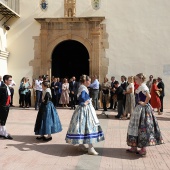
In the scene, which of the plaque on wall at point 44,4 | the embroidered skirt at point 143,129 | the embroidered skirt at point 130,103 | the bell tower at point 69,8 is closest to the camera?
the embroidered skirt at point 143,129

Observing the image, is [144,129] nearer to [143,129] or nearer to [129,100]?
[143,129]

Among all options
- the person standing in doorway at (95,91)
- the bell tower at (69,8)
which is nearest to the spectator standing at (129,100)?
the person standing in doorway at (95,91)

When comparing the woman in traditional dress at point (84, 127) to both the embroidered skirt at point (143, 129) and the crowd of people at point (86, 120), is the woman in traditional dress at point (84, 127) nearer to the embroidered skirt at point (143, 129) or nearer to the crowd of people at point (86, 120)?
the crowd of people at point (86, 120)

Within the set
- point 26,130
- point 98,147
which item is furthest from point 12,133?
point 98,147

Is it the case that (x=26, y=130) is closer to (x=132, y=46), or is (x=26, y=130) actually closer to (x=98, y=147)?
(x=98, y=147)

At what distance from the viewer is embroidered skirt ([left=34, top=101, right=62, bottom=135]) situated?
698 cm

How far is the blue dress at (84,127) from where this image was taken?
591 centimetres

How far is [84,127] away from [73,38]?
940 centimetres

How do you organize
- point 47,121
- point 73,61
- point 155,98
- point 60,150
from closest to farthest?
point 60,150 → point 47,121 → point 155,98 → point 73,61

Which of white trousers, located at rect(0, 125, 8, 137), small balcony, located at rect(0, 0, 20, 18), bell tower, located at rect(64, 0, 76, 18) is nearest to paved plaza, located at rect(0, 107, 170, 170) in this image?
white trousers, located at rect(0, 125, 8, 137)

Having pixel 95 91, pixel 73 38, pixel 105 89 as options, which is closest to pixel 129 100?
pixel 95 91

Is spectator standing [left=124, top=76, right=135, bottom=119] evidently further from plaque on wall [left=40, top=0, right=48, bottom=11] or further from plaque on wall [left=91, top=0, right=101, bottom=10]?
plaque on wall [left=40, top=0, right=48, bottom=11]

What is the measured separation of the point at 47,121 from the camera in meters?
7.00

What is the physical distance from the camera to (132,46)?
569 inches
